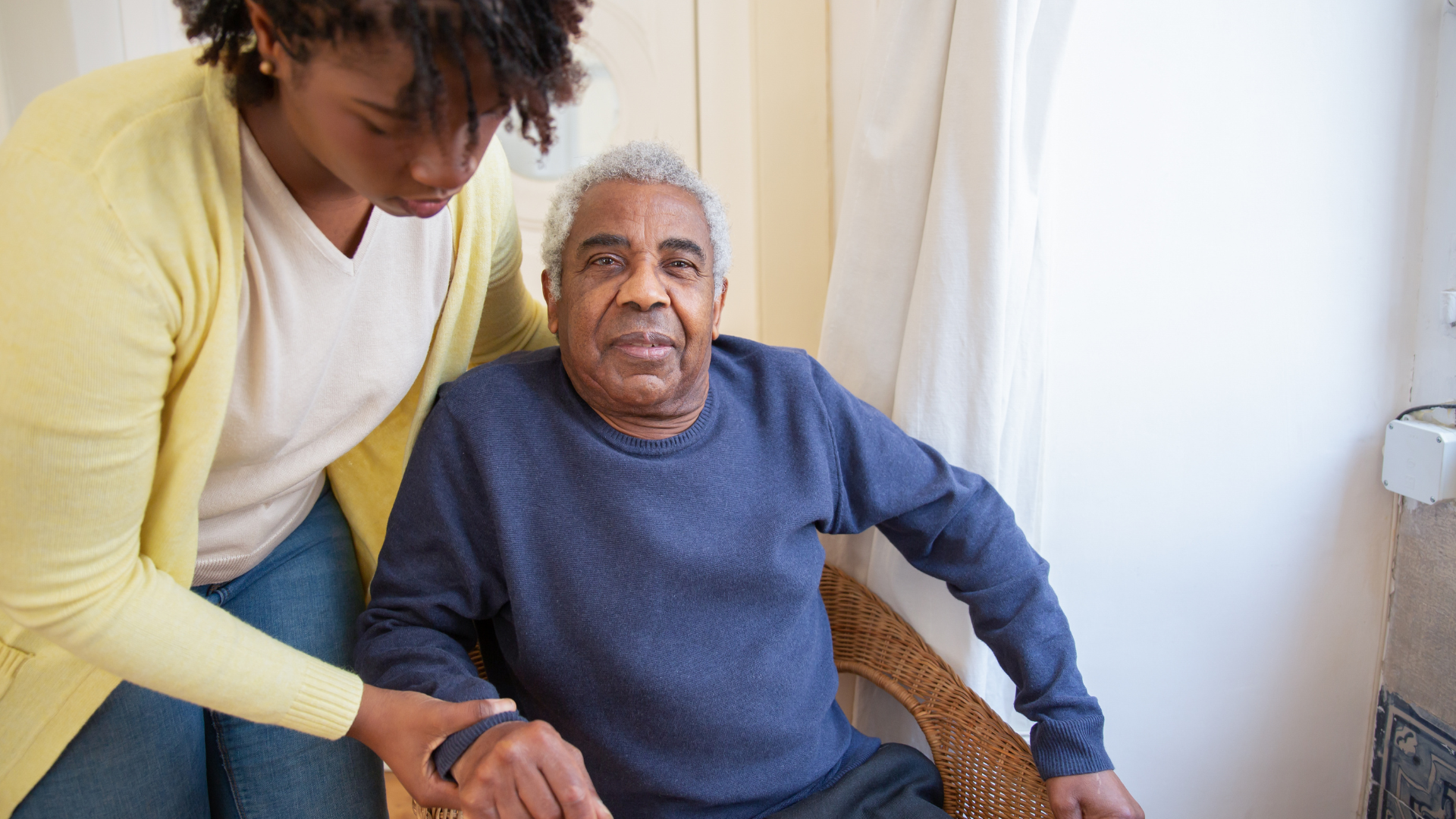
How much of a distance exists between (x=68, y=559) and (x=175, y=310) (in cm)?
23

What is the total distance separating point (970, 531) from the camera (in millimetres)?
1235

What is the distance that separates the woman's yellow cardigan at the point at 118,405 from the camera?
0.64 metres

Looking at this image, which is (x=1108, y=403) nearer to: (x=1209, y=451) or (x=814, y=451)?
(x=1209, y=451)

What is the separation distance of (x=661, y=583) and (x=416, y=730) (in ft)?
1.12

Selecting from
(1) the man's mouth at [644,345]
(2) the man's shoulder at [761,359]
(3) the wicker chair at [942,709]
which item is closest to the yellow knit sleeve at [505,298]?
(1) the man's mouth at [644,345]

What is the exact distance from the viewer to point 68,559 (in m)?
0.70

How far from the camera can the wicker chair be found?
1.21 metres

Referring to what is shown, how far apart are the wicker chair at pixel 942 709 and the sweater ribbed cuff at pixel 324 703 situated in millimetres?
229

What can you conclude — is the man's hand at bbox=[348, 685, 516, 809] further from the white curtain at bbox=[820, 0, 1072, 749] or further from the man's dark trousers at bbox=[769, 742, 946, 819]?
the white curtain at bbox=[820, 0, 1072, 749]

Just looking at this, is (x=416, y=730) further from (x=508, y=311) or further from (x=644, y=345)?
(x=508, y=311)

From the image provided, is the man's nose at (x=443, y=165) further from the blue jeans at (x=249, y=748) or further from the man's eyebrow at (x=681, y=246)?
the blue jeans at (x=249, y=748)

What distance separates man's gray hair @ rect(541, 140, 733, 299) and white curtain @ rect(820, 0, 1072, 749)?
0.85ft

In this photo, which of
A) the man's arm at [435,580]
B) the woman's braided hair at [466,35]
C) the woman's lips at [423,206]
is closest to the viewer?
the woman's braided hair at [466,35]

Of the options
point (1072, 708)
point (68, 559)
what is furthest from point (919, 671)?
point (68, 559)
